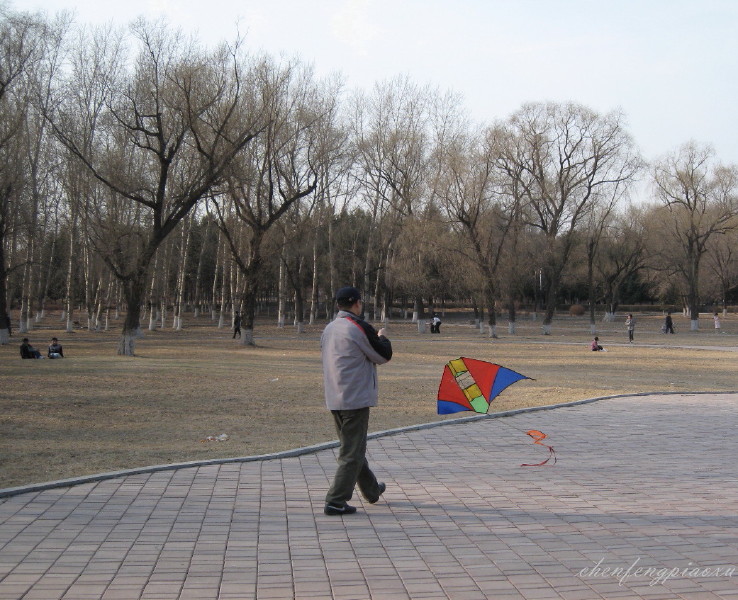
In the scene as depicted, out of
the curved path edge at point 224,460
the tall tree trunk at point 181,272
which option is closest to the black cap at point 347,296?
the curved path edge at point 224,460

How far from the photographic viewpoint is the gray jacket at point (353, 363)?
6.05 meters

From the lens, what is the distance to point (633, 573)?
4730 millimetres

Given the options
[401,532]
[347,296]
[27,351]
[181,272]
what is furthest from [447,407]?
[181,272]

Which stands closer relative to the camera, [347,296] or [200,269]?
[347,296]

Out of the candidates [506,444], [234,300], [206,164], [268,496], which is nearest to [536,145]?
[234,300]

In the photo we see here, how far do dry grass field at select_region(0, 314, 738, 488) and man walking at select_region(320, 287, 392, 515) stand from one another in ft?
9.75

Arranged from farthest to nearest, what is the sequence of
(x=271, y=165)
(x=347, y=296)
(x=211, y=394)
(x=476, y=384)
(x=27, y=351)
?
(x=271, y=165), (x=27, y=351), (x=211, y=394), (x=476, y=384), (x=347, y=296)

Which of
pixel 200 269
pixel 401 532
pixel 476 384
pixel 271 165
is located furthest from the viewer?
pixel 200 269

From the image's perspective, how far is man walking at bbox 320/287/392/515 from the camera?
602 centimetres

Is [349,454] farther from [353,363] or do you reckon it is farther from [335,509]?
[353,363]

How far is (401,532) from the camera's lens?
18.5 feet

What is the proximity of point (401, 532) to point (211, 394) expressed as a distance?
405 inches

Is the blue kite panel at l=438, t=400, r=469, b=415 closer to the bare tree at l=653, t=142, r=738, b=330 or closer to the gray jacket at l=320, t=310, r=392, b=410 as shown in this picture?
the gray jacket at l=320, t=310, r=392, b=410

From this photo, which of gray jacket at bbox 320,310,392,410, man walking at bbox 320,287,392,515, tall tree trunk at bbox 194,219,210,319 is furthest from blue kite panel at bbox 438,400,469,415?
tall tree trunk at bbox 194,219,210,319
